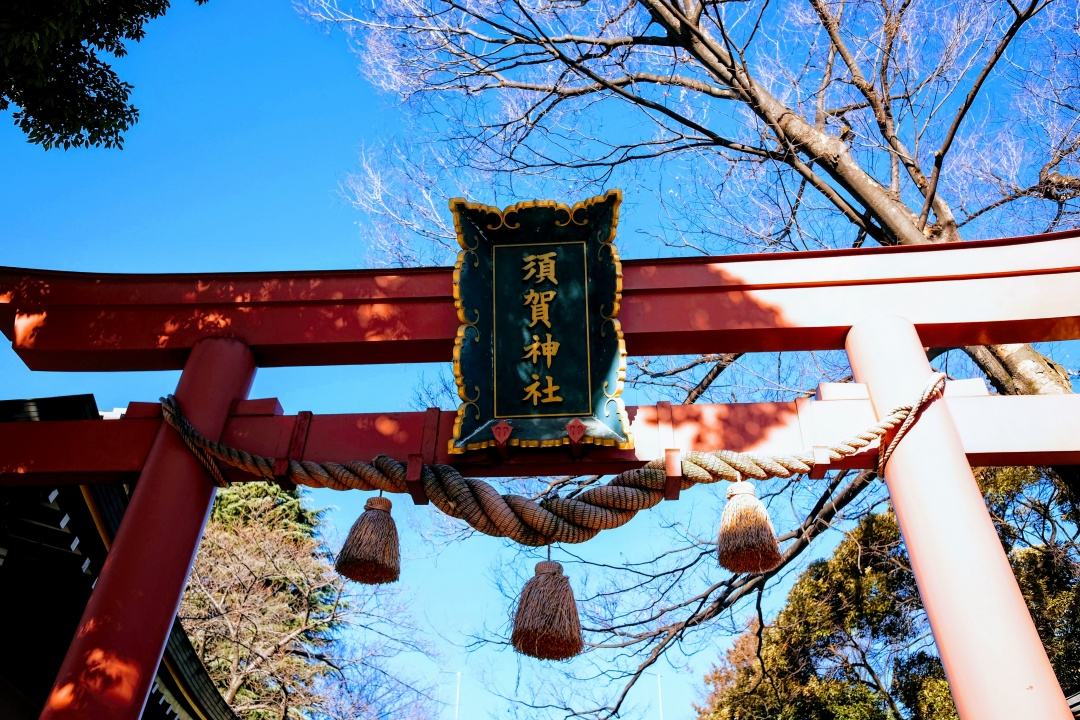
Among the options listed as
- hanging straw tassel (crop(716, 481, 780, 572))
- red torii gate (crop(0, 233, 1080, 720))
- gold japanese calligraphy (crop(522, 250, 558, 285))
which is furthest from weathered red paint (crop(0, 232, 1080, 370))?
hanging straw tassel (crop(716, 481, 780, 572))

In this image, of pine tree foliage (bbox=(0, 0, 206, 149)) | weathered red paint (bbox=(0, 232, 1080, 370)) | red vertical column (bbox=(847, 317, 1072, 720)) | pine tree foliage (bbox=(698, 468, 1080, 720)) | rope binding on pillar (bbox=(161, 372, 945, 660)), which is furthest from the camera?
pine tree foliage (bbox=(698, 468, 1080, 720))

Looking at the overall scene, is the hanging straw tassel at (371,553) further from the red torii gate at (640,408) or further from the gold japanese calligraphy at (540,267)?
the gold japanese calligraphy at (540,267)

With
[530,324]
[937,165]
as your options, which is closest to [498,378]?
[530,324]

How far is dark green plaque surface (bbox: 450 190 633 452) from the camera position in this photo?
3.53 meters

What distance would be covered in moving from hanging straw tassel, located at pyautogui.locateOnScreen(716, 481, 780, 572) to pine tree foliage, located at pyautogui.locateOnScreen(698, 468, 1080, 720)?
6022 mm

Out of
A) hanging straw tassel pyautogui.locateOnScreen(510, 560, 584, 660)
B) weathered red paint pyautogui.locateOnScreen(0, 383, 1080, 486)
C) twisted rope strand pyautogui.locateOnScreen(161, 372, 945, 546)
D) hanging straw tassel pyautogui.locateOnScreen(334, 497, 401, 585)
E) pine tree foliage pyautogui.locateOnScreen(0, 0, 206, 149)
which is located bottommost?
hanging straw tassel pyautogui.locateOnScreen(510, 560, 584, 660)

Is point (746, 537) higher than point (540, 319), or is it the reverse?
point (540, 319)

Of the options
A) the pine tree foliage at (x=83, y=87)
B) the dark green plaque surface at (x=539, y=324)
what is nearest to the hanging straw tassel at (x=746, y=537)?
the dark green plaque surface at (x=539, y=324)

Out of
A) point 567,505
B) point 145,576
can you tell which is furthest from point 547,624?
point 145,576

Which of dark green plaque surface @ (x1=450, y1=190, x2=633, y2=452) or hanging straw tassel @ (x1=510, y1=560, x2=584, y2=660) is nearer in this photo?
hanging straw tassel @ (x1=510, y1=560, x2=584, y2=660)

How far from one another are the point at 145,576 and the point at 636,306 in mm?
2562

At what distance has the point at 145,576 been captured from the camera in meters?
3.27

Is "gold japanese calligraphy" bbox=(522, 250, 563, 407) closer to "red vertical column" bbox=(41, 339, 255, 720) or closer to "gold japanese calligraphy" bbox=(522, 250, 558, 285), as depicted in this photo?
"gold japanese calligraphy" bbox=(522, 250, 558, 285)

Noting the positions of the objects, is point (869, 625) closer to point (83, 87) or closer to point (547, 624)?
point (547, 624)
